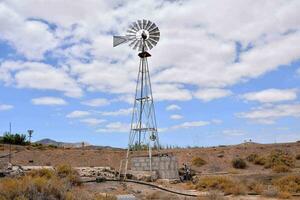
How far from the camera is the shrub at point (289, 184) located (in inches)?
952

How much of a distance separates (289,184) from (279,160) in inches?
572

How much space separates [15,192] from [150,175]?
14.0 meters

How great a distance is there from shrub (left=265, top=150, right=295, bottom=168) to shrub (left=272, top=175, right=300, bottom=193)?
11.3m

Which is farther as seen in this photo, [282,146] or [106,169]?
[282,146]

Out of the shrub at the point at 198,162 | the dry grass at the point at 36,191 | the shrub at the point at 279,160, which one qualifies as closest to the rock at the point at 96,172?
the dry grass at the point at 36,191

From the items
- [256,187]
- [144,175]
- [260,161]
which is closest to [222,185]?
[256,187]

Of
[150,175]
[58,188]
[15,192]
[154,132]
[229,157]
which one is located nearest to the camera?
[15,192]

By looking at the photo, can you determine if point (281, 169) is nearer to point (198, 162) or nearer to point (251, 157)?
point (251, 157)

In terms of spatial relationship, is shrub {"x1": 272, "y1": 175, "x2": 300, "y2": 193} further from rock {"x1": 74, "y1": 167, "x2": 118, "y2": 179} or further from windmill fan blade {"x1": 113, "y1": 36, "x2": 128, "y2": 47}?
windmill fan blade {"x1": 113, "y1": 36, "x2": 128, "y2": 47}

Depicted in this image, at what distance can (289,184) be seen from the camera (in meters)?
25.5

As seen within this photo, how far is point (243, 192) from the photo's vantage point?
22.8 meters

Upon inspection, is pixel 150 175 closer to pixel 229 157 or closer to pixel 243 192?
pixel 243 192

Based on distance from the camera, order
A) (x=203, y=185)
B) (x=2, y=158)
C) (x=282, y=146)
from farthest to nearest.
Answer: (x=282, y=146) → (x=2, y=158) → (x=203, y=185)

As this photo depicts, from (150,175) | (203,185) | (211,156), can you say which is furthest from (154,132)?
(211,156)
